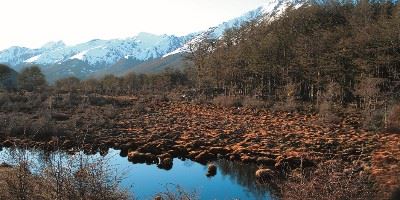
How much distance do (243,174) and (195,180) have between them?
262 cm

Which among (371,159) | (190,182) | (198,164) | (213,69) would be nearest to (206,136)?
(198,164)

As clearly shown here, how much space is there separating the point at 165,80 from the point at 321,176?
71.8 metres

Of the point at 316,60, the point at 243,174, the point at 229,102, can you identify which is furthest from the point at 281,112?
the point at 243,174

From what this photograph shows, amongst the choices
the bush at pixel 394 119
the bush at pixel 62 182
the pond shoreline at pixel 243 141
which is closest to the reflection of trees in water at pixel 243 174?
the pond shoreline at pixel 243 141

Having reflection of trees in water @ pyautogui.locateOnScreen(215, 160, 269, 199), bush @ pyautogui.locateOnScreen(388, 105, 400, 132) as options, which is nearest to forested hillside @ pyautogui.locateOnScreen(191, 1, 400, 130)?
bush @ pyautogui.locateOnScreen(388, 105, 400, 132)

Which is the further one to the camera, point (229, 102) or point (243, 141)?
point (229, 102)

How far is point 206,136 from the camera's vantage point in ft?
107

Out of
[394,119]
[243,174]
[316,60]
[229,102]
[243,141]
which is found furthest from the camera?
[229,102]

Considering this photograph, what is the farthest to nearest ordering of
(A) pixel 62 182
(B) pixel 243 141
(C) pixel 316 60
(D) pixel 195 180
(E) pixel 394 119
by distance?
(C) pixel 316 60 < (E) pixel 394 119 < (B) pixel 243 141 < (D) pixel 195 180 < (A) pixel 62 182

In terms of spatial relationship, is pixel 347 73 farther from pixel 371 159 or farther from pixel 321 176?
pixel 321 176

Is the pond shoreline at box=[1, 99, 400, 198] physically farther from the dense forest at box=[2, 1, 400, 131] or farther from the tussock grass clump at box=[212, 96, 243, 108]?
the tussock grass clump at box=[212, 96, 243, 108]

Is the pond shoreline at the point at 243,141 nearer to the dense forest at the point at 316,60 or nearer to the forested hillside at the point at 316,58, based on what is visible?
the dense forest at the point at 316,60

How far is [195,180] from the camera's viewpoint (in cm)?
2339

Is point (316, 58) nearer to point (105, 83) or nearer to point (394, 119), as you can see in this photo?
point (394, 119)
